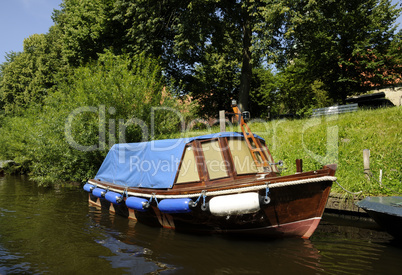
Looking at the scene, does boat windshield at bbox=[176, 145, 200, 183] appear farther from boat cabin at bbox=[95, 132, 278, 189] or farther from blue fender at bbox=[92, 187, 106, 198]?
blue fender at bbox=[92, 187, 106, 198]

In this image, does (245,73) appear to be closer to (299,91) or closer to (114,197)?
(114,197)

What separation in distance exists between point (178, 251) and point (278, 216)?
249cm

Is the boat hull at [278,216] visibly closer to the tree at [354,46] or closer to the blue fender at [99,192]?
the blue fender at [99,192]

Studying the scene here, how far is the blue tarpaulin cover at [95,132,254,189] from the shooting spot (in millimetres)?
8977

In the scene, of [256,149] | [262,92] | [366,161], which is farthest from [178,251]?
[262,92]

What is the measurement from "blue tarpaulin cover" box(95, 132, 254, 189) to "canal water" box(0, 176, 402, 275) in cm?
146

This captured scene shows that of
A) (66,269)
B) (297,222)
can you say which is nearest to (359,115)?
(297,222)

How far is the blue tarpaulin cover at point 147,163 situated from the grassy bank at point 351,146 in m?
5.05

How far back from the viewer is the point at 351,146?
40.9 feet

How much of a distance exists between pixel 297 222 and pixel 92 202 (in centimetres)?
904

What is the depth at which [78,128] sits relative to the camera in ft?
53.8

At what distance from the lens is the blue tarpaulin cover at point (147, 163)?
8.98m

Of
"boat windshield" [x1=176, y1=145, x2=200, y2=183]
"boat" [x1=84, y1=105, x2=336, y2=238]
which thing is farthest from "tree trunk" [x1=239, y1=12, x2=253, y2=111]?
"boat windshield" [x1=176, y1=145, x2=200, y2=183]

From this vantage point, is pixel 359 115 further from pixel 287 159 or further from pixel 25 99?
pixel 25 99
